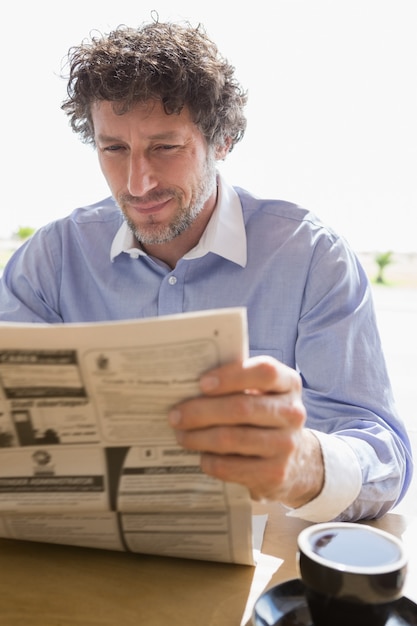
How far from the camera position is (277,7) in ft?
14.8

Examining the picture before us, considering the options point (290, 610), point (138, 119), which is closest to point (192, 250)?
point (138, 119)

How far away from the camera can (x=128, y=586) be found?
0.70m

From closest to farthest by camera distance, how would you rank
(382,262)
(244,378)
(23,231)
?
1. (244,378)
2. (23,231)
3. (382,262)

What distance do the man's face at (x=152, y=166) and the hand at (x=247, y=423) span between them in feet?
2.72

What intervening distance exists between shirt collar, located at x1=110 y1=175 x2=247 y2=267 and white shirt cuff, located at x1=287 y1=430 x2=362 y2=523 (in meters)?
0.62

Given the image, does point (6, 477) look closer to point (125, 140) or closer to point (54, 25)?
point (125, 140)

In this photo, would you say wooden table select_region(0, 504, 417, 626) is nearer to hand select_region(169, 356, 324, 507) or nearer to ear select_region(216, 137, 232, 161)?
hand select_region(169, 356, 324, 507)

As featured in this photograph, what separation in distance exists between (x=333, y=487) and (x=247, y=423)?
10.4 inches

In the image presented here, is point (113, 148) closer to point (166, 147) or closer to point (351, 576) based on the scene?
point (166, 147)

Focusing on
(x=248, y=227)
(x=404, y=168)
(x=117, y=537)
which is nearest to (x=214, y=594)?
(x=117, y=537)

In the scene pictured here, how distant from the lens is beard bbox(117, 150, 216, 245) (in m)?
1.44

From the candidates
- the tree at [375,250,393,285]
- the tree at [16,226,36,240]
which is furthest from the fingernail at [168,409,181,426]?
the tree at [375,250,393,285]

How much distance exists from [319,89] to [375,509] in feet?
16.7

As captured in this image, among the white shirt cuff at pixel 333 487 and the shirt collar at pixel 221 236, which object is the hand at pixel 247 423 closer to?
the white shirt cuff at pixel 333 487
